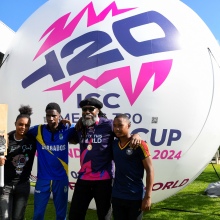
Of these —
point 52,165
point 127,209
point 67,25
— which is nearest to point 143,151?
point 127,209

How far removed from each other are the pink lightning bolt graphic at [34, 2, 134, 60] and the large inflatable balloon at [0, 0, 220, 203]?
0.01m

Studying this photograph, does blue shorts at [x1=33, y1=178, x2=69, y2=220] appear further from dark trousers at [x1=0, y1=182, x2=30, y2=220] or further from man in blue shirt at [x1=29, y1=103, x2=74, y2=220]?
dark trousers at [x1=0, y1=182, x2=30, y2=220]

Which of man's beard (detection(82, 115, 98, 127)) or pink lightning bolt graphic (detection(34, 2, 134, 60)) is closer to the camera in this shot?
man's beard (detection(82, 115, 98, 127))

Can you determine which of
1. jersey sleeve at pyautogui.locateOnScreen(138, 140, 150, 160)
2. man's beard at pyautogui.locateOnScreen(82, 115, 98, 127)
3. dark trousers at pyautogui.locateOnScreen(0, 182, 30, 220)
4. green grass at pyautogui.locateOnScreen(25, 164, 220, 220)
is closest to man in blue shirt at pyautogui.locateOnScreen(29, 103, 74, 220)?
dark trousers at pyautogui.locateOnScreen(0, 182, 30, 220)

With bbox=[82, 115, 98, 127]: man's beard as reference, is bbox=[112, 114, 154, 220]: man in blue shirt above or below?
below

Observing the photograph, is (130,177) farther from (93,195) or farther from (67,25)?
(67,25)

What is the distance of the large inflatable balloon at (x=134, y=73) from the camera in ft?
12.2

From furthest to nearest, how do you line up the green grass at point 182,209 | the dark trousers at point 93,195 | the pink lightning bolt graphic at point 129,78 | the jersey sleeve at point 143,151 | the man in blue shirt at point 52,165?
the green grass at point 182,209 → the pink lightning bolt graphic at point 129,78 → the man in blue shirt at point 52,165 → the dark trousers at point 93,195 → the jersey sleeve at point 143,151

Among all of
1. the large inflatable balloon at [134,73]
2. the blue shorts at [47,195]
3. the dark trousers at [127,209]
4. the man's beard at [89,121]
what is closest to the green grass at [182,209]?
the large inflatable balloon at [134,73]

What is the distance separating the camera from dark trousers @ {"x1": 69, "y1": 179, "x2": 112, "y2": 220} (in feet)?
10.3

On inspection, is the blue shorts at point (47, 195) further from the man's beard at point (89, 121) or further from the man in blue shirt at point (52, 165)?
the man's beard at point (89, 121)

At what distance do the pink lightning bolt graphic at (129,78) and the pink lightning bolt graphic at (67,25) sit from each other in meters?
0.54

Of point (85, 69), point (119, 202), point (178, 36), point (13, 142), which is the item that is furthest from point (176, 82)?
point (13, 142)

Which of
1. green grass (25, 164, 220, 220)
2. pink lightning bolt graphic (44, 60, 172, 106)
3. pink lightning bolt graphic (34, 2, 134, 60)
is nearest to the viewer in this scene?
pink lightning bolt graphic (44, 60, 172, 106)
